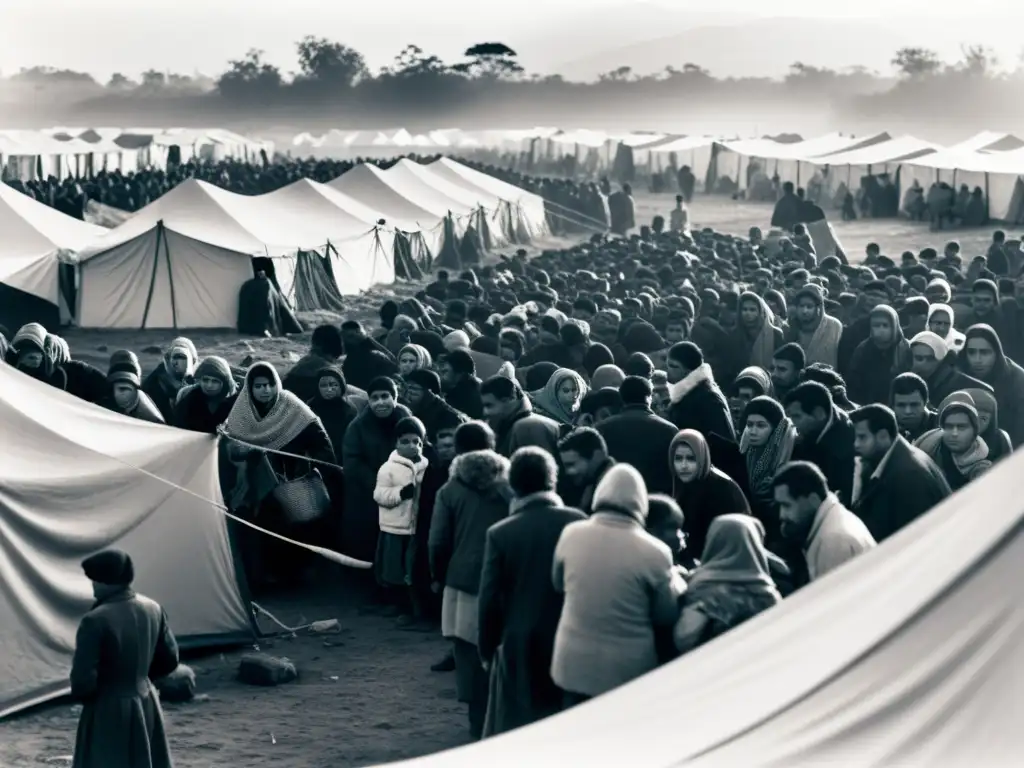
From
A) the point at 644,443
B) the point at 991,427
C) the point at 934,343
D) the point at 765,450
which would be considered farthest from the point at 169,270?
the point at 991,427

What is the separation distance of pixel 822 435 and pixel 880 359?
242 cm

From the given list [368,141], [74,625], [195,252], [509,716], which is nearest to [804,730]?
[509,716]

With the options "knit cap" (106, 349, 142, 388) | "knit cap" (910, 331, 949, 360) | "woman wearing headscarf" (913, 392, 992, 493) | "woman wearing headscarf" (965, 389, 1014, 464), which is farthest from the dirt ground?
"knit cap" (910, 331, 949, 360)

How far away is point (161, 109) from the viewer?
2744 inches

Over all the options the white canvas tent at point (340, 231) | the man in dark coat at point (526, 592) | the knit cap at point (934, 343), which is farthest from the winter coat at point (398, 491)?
the white canvas tent at point (340, 231)

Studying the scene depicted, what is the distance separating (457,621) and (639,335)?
15.1 feet

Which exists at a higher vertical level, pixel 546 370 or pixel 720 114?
pixel 720 114

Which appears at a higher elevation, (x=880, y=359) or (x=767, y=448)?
(x=880, y=359)

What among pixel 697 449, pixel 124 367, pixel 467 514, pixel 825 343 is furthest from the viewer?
pixel 825 343

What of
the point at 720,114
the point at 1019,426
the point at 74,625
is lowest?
the point at 74,625

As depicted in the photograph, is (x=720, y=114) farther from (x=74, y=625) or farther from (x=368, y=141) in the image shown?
(x=74, y=625)

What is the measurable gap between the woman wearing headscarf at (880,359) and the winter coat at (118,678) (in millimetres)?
5343

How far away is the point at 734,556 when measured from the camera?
508 centimetres

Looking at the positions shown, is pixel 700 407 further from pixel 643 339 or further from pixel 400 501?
pixel 643 339
